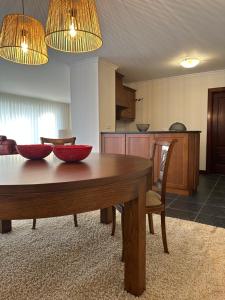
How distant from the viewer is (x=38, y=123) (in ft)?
29.1

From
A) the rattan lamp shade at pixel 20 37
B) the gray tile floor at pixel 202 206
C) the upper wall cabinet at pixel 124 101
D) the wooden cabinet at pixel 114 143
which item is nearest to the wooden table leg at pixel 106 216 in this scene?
the gray tile floor at pixel 202 206

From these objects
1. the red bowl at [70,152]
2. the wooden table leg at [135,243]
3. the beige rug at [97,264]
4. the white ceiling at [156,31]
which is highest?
the white ceiling at [156,31]

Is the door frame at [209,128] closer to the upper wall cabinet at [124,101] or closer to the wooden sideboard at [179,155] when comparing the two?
the wooden sideboard at [179,155]

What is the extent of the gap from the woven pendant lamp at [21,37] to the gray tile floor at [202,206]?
7.01 ft

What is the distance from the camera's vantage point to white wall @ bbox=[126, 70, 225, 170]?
4.92m

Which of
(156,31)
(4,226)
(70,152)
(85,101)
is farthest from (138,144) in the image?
(70,152)

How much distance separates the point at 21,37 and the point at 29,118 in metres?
7.40

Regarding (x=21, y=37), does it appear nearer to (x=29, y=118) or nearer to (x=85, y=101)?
(x=85, y=101)

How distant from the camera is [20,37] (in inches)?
61.5

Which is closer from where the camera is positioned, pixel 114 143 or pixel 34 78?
pixel 114 143

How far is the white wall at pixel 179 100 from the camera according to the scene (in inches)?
194

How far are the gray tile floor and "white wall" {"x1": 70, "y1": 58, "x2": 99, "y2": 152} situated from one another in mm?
1816

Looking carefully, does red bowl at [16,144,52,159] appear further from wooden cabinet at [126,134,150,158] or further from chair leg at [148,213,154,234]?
wooden cabinet at [126,134,150,158]

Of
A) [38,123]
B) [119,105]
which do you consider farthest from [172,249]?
[38,123]
